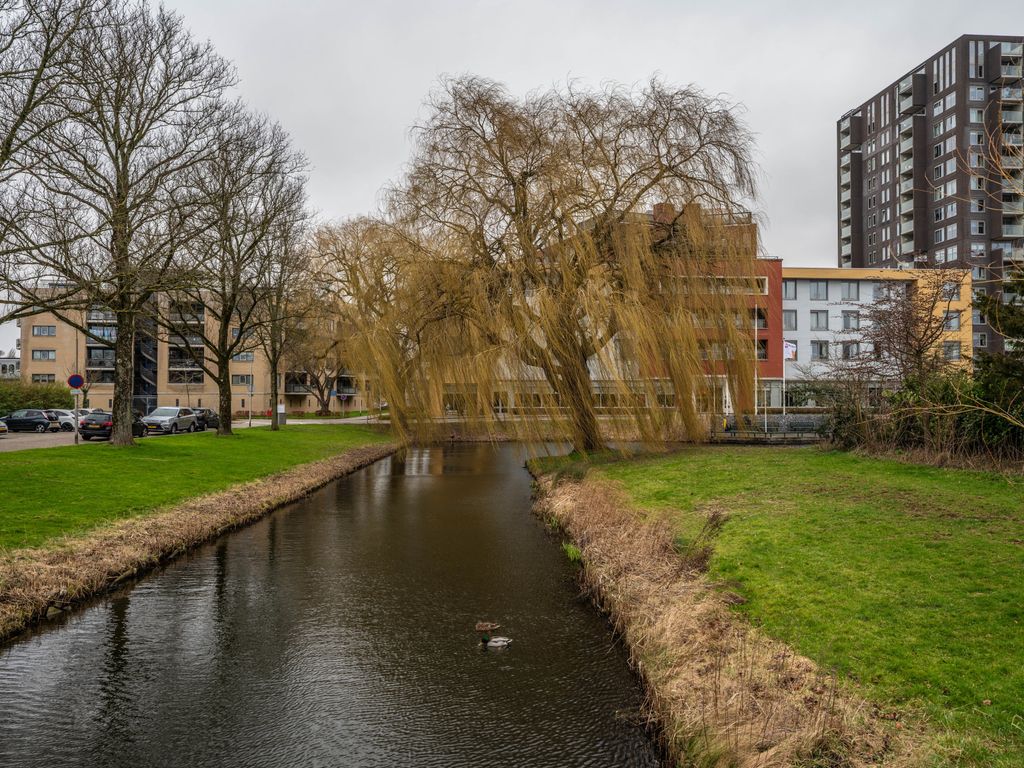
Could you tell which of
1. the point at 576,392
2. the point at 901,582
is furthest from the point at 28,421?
the point at 901,582

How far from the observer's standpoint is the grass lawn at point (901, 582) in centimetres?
519

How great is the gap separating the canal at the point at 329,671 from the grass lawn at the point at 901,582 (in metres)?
1.87

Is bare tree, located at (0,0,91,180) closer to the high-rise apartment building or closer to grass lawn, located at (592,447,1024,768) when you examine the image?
grass lawn, located at (592,447,1024,768)

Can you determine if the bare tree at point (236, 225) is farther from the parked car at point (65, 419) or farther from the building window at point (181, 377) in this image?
the building window at point (181, 377)

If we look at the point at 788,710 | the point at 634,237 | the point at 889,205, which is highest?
the point at 889,205

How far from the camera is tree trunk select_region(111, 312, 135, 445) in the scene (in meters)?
21.1

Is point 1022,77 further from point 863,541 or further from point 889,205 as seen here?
point 889,205

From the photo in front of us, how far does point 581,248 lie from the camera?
18906 millimetres

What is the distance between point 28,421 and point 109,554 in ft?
111

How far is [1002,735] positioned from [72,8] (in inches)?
661

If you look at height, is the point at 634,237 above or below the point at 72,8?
below

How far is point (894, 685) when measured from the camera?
551 centimetres

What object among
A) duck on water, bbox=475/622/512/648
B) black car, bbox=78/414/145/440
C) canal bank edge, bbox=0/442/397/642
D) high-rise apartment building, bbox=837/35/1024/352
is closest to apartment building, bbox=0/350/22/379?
black car, bbox=78/414/145/440

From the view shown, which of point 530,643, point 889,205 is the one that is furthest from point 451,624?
point 889,205
